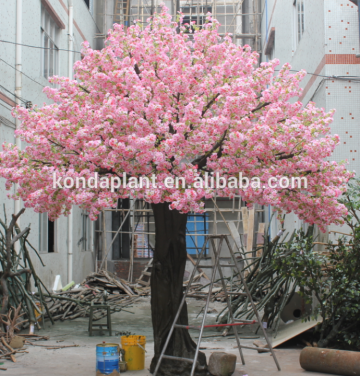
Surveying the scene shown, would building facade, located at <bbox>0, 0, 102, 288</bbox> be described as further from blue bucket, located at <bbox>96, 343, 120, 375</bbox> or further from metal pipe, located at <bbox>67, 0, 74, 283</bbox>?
blue bucket, located at <bbox>96, 343, 120, 375</bbox>

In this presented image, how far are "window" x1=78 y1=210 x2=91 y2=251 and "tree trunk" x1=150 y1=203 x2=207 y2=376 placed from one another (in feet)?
32.7

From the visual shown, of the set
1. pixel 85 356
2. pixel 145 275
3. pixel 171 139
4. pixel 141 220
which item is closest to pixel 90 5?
pixel 141 220

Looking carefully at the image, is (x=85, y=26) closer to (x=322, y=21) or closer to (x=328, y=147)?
(x=322, y=21)

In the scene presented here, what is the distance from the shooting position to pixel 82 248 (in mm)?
15984

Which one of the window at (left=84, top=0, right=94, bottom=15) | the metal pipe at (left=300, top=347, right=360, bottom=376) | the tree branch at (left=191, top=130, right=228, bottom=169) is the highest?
the window at (left=84, top=0, right=94, bottom=15)

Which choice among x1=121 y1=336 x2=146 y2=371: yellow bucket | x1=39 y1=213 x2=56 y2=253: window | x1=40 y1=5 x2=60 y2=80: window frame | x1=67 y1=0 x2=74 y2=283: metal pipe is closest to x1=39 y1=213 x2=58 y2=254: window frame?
x1=39 y1=213 x2=56 y2=253: window

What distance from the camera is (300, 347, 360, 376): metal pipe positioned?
18.8ft

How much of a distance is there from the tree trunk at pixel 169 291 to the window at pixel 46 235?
23.2ft

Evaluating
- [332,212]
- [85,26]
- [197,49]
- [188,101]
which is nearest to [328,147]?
[332,212]

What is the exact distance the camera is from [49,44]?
44.0 feet

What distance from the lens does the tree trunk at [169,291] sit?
5859mm

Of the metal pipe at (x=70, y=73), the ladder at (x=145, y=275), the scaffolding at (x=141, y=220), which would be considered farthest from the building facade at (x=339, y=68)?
the scaffolding at (x=141, y=220)

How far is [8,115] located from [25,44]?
2170mm

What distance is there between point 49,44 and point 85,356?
30.6 ft
